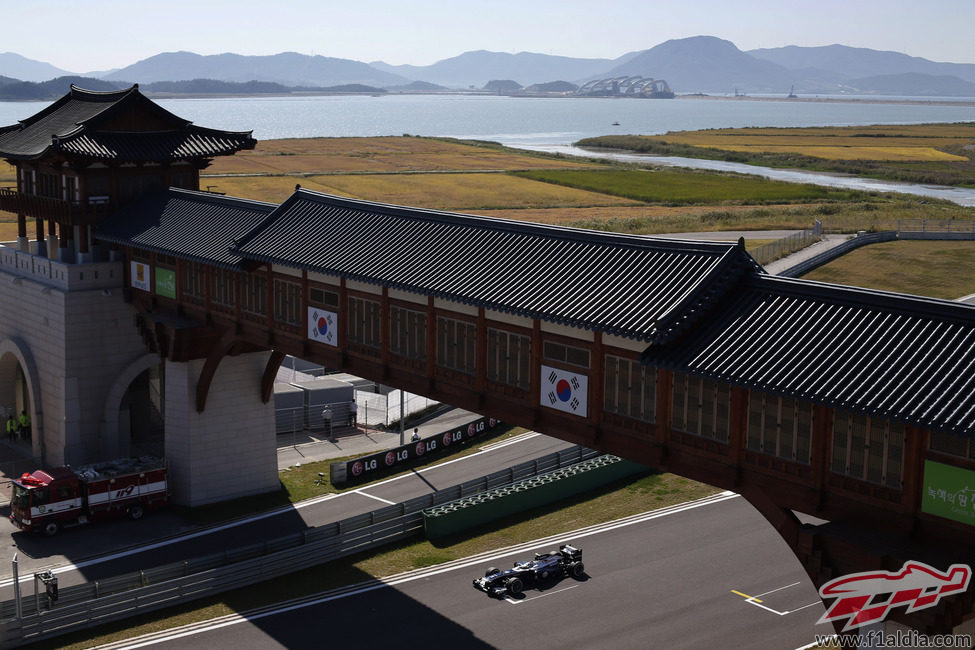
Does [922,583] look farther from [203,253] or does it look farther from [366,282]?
[203,253]

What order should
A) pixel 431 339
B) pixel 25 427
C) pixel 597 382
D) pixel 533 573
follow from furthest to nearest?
pixel 25 427 < pixel 533 573 < pixel 431 339 < pixel 597 382

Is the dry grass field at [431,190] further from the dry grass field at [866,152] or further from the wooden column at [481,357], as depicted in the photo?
the wooden column at [481,357]

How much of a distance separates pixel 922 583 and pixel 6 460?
43425 millimetres

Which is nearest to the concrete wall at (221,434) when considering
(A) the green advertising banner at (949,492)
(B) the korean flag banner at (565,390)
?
(B) the korean flag banner at (565,390)

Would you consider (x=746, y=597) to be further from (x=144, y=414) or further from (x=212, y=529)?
(x=144, y=414)

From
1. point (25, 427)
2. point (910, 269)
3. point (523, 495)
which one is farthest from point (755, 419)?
point (910, 269)

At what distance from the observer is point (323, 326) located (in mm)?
37719

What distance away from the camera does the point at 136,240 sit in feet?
149

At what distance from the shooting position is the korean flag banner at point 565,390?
29.3 m

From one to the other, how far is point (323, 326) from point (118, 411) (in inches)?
630

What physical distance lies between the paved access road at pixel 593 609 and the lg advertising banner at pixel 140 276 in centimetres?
1804

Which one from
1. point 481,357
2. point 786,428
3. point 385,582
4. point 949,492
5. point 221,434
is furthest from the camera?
point 221,434

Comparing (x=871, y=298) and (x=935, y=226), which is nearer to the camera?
(x=871, y=298)

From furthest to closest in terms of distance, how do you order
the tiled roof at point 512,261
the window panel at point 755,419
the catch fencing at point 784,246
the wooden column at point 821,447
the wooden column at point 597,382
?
the catch fencing at point 784,246
the wooden column at point 597,382
the tiled roof at point 512,261
the window panel at point 755,419
the wooden column at point 821,447
